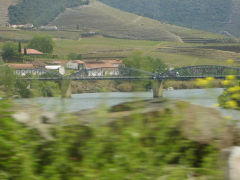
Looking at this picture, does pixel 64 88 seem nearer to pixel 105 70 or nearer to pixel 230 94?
pixel 230 94

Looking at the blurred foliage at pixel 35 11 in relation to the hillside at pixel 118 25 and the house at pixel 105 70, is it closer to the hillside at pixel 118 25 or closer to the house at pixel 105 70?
the hillside at pixel 118 25

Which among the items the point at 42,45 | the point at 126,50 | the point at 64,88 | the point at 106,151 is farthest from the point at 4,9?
the point at 106,151

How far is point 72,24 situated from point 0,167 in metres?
122

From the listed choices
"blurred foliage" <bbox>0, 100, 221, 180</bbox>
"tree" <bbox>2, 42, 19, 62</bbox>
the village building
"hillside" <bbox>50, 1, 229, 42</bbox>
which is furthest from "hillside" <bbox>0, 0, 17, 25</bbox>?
"blurred foliage" <bbox>0, 100, 221, 180</bbox>

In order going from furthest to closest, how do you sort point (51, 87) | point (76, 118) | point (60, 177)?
point (51, 87) → point (76, 118) → point (60, 177)

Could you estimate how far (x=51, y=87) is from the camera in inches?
126

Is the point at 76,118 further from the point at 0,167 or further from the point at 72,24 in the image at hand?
the point at 72,24

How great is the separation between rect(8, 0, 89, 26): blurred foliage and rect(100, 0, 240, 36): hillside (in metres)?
45.5

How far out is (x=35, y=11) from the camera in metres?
125

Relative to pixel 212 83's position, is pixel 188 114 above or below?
below

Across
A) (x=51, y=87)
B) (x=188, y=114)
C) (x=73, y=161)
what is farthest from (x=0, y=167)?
(x=188, y=114)

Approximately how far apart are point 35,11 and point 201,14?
70059 mm

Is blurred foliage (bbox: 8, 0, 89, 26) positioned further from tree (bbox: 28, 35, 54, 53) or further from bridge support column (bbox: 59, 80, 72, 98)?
bridge support column (bbox: 59, 80, 72, 98)

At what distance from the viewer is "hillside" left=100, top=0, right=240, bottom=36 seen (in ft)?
522
